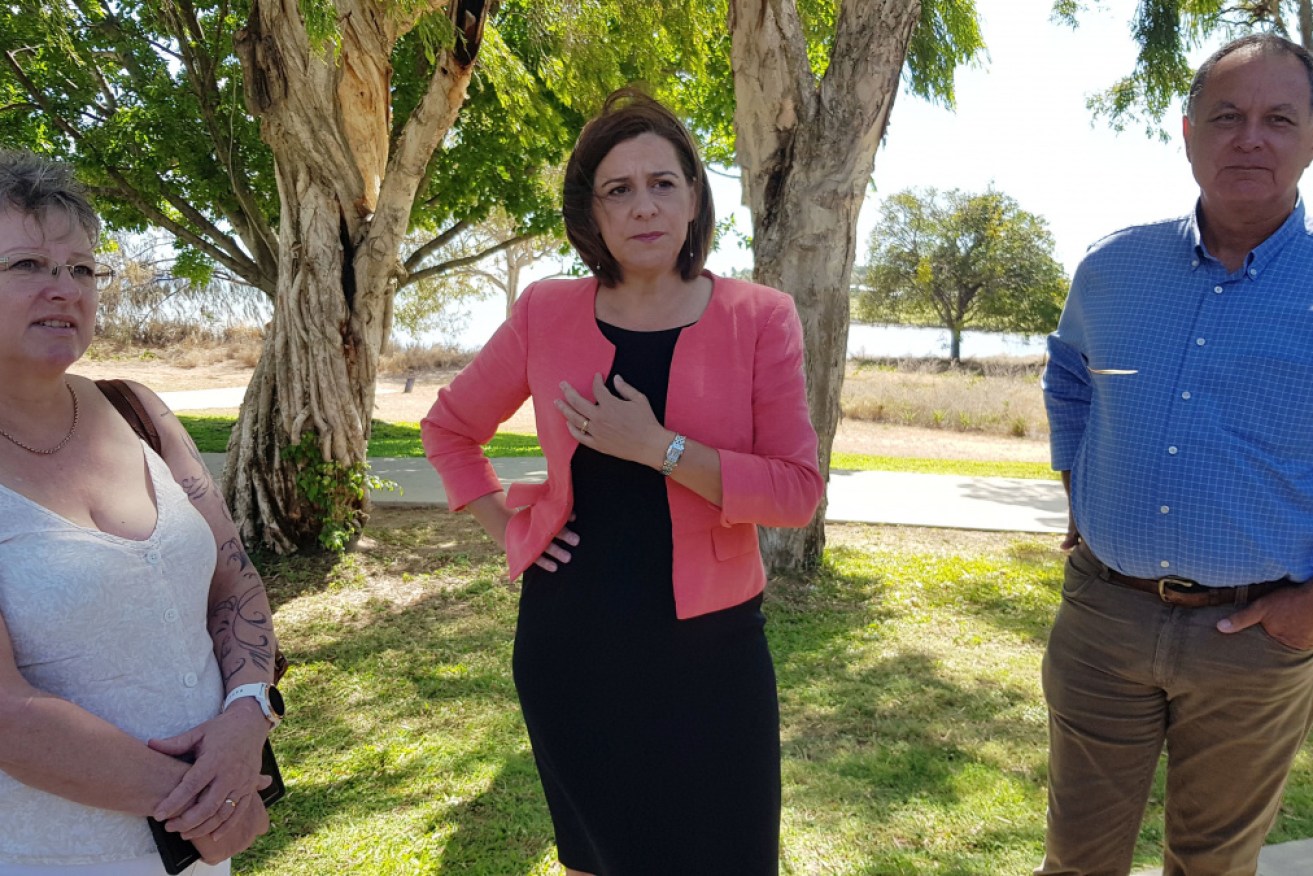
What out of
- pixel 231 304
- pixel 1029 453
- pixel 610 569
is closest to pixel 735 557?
pixel 610 569

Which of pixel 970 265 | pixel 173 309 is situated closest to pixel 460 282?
pixel 173 309

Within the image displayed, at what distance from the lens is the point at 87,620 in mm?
1602

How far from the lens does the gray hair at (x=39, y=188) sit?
1665 mm

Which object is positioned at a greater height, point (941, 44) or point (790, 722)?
point (941, 44)

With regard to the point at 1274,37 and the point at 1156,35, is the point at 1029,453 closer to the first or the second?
the point at 1156,35

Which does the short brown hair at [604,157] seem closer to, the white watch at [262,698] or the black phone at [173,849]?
the white watch at [262,698]

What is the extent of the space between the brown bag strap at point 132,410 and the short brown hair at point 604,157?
3.23 ft

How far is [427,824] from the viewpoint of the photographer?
333 centimetres

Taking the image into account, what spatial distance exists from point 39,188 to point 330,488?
187 inches

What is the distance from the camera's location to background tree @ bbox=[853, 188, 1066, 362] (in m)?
48.7

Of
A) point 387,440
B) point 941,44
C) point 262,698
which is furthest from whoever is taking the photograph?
point 387,440

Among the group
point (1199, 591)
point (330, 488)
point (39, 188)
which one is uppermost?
point (39, 188)

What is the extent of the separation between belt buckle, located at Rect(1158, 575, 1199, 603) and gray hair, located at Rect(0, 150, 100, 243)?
2393mm

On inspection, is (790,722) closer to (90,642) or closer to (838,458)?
(90,642)
